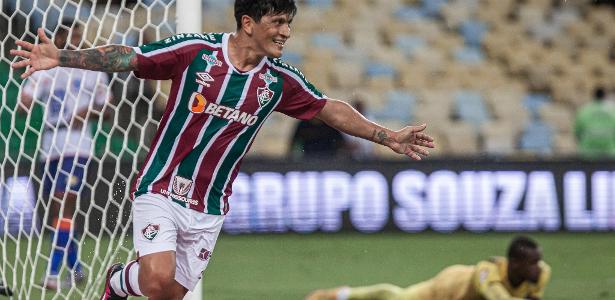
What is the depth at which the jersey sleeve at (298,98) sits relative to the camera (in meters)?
6.02

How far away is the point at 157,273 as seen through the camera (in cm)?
569

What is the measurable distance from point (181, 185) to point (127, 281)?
55 cm

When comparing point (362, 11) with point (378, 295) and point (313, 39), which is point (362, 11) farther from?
point (378, 295)

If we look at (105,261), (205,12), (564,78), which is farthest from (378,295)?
(564,78)

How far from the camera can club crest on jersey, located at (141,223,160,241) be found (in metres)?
5.73

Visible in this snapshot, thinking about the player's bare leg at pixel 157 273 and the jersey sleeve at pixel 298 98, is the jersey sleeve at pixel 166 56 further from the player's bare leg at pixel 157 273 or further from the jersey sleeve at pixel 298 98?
the player's bare leg at pixel 157 273

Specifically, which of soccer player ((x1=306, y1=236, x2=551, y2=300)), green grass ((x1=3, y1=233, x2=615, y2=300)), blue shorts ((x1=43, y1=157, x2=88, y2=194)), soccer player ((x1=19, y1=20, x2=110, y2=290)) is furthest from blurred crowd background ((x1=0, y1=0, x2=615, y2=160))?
soccer player ((x1=306, y1=236, x2=551, y2=300))

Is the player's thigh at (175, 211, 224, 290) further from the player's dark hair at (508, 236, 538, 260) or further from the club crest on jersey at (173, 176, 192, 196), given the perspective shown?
the player's dark hair at (508, 236, 538, 260)

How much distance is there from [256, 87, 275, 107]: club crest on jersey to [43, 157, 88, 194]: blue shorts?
8.95 feet

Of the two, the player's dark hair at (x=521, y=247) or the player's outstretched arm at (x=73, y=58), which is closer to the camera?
the player's outstretched arm at (x=73, y=58)

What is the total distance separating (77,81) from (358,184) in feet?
14.5

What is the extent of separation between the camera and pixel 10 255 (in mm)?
8914

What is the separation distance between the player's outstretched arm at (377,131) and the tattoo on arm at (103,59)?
1068mm

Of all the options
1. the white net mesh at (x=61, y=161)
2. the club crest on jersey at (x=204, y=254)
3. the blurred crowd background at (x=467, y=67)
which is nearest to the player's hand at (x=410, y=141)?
the club crest on jersey at (x=204, y=254)
